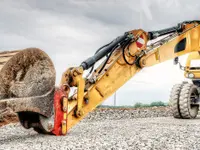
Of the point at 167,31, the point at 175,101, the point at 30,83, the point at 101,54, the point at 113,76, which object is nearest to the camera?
the point at 30,83

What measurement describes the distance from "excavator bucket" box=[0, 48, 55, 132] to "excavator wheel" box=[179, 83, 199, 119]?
14.4ft

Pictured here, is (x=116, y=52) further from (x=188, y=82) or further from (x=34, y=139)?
(x=188, y=82)

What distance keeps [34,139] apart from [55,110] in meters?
0.48

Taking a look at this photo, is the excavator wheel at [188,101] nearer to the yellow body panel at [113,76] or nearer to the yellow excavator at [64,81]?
the yellow body panel at [113,76]

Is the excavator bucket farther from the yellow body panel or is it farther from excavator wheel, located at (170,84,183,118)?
excavator wheel, located at (170,84,183,118)

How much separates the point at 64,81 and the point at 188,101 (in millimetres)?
4368

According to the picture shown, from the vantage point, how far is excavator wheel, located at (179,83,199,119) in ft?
31.0

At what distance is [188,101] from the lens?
945 centimetres

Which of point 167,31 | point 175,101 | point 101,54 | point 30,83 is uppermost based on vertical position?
point 167,31

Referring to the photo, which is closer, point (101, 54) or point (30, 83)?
point (30, 83)

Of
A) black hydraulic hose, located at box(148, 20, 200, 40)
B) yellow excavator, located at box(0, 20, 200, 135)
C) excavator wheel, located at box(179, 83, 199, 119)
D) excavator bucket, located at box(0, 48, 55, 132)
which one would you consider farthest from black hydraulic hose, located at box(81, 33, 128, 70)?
excavator wheel, located at box(179, 83, 199, 119)

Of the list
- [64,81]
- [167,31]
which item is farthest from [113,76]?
[167,31]

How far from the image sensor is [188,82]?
10.3 m

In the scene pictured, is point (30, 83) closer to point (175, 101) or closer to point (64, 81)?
point (64, 81)
